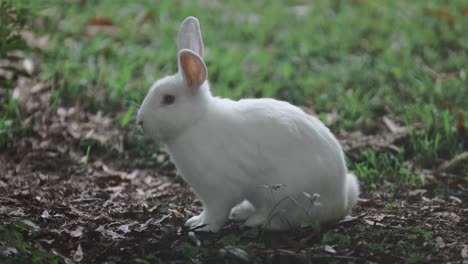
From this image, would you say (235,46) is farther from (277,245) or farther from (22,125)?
(277,245)

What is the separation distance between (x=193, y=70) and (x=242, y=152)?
1.63ft

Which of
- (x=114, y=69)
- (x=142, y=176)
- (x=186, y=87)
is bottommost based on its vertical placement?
(x=142, y=176)

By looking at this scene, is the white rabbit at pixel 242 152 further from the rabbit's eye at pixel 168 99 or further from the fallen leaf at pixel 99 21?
the fallen leaf at pixel 99 21

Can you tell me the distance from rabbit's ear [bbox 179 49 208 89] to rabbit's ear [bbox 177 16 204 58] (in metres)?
0.30

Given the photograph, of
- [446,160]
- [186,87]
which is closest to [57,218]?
[186,87]

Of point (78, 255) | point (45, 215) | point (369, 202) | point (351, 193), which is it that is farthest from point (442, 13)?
point (78, 255)

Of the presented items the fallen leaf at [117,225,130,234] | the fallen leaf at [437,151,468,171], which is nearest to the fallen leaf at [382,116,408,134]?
the fallen leaf at [437,151,468,171]

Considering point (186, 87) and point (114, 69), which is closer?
point (186, 87)

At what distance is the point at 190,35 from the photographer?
13.5 feet

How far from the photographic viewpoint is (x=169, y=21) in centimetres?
809

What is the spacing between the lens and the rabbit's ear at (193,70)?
3748 millimetres

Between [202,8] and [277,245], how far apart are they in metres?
5.30

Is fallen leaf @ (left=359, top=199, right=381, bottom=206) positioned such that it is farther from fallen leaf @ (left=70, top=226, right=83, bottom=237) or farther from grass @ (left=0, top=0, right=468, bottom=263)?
fallen leaf @ (left=70, top=226, right=83, bottom=237)

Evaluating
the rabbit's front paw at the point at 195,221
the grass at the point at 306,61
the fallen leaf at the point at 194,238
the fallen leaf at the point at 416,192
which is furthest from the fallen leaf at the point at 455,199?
the fallen leaf at the point at 194,238
